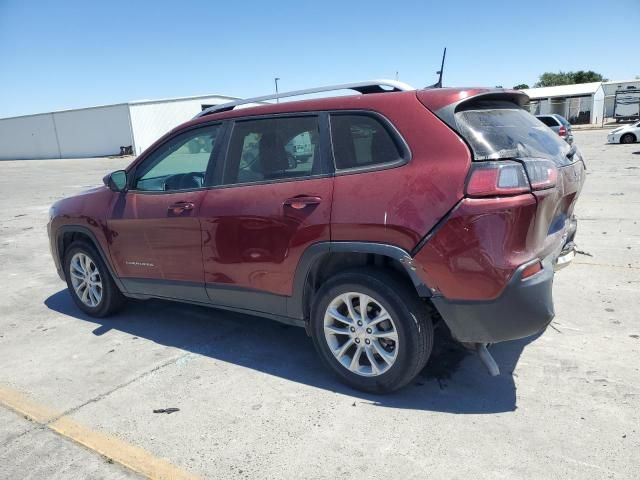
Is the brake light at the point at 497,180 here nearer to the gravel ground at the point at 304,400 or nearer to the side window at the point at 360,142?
the side window at the point at 360,142

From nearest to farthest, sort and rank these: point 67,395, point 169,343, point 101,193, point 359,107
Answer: point 359,107
point 67,395
point 169,343
point 101,193

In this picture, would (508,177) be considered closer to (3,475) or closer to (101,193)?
(3,475)

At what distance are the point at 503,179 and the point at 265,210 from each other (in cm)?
152

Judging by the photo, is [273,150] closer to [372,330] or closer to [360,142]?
[360,142]

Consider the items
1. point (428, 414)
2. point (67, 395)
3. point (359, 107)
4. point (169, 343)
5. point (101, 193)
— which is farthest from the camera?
point (101, 193)

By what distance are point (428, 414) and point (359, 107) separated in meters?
1.90

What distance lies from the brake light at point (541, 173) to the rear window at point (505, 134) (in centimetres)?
9

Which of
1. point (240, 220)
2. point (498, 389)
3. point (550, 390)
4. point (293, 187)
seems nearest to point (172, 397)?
point (240, 220)

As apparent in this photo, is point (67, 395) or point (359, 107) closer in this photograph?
point (359, 107)

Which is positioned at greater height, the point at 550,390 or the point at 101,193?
the point at 101,193

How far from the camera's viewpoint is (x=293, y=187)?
329 centimetres

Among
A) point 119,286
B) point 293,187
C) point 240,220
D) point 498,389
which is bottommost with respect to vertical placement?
point 498,389

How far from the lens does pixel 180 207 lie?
387cm

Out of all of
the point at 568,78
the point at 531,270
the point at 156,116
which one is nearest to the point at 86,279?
the point at 531,270
